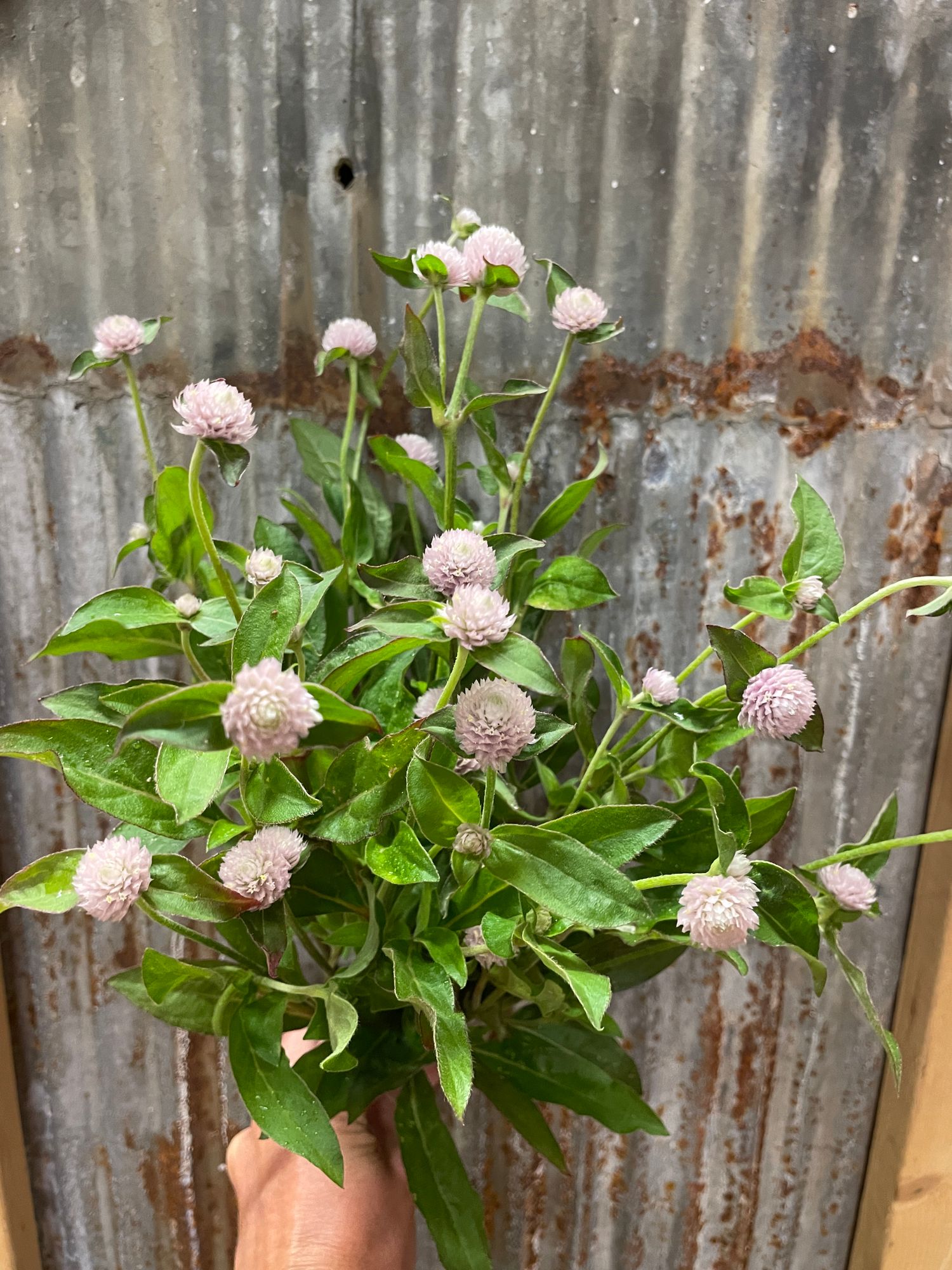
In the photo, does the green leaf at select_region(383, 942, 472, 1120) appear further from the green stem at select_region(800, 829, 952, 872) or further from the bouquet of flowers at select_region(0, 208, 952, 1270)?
the green stem at select_region(800, 829, 952, 872)

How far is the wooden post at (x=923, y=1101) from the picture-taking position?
729 millimetres

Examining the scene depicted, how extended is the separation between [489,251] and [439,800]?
304 mm

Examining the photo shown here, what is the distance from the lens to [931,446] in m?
0.70

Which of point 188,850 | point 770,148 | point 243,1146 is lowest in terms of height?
point 243,1146

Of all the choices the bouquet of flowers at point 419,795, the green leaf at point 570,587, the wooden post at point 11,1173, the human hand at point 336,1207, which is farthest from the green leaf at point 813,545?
the wooden post at point 11,1173

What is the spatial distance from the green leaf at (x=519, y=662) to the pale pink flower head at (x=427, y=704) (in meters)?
0.07

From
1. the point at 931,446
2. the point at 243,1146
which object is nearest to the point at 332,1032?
the point at 243,1146

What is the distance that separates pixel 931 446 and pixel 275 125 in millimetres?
564

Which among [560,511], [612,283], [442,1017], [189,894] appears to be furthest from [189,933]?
[612,283]

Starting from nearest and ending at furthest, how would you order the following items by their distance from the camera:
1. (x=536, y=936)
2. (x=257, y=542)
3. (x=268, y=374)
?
1. (x=536, y=936)
2. (x=257, y=542)
3. (x=268, y=374)

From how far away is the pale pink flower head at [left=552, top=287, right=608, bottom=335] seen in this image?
538 millimetres

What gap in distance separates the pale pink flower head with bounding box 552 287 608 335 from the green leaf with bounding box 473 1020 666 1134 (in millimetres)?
449

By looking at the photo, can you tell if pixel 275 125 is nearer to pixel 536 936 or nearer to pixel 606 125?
pixel 606 125

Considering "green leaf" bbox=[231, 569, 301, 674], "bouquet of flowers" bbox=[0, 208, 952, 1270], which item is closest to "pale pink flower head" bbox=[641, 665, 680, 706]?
"bouquet of flowers" bbox=[0, 208, 952, 1270]
